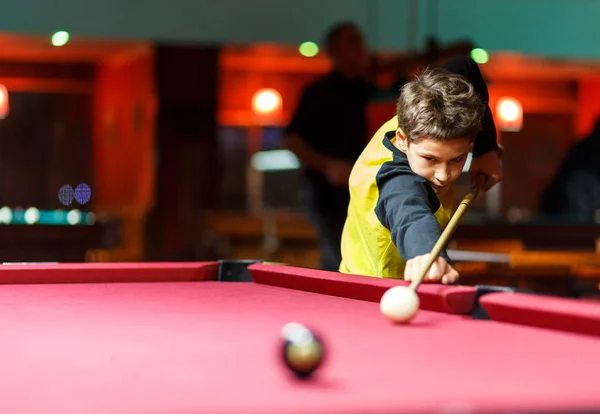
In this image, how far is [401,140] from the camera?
8.05 feet

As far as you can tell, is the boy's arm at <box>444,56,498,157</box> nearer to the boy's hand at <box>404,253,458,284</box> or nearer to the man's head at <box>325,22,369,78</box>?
the boy's hand at <box>404,253,458,284</box>

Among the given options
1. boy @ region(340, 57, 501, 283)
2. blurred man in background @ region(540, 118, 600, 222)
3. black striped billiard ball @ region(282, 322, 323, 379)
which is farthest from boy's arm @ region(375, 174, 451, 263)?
blurred man in background @ region(540, 118, 600, 222)

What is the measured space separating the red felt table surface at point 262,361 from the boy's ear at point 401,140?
1.77ft

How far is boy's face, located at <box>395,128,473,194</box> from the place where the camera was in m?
2.30

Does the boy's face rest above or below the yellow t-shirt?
above

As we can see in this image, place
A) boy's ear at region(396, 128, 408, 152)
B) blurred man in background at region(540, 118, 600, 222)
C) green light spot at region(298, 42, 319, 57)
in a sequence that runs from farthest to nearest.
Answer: green light spot at region(298, 42, 319, 57) < blurred man in background at region(540, 118, 600, 222) < boy's ear at region(396, 128, 408, 152)

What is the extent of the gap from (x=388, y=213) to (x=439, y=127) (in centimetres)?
24

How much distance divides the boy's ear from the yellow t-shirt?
0.05 feet

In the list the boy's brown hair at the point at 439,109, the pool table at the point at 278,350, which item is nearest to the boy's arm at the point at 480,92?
the boy's brown hair at the point at 439,109

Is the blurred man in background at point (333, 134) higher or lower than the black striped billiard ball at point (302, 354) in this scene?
higher

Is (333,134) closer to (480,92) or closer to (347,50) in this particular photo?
(347,50)

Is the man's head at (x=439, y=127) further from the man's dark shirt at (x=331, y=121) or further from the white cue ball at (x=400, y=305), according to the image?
the man's dark shirt at (x=331, y=121)

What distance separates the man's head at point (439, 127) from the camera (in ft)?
7.50

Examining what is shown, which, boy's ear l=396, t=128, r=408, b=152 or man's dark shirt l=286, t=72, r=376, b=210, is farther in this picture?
man's dark shirt l=286, t=72, r=376, b=210
